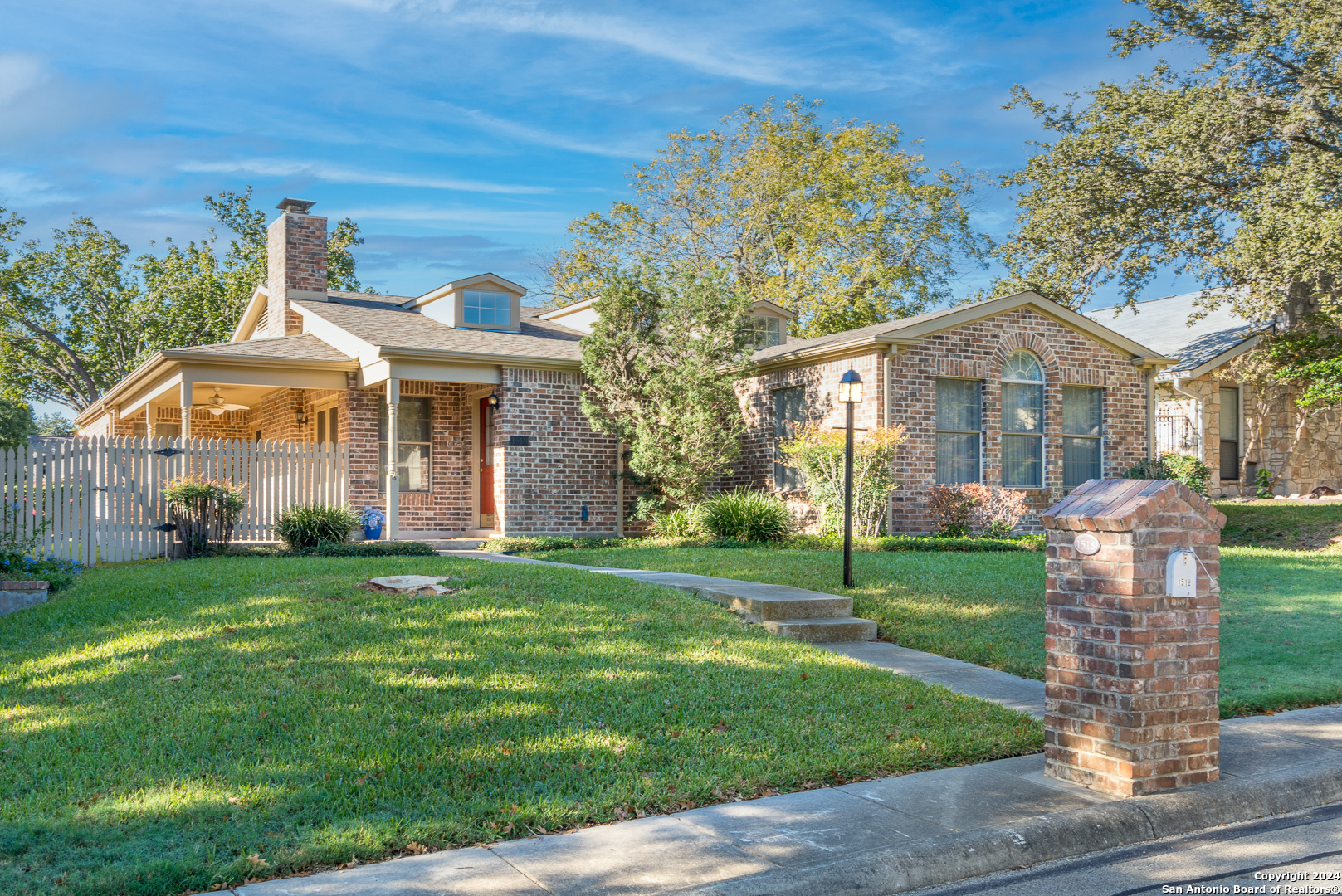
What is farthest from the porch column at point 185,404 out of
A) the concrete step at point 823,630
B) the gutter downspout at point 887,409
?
the concrete step at point 823,630

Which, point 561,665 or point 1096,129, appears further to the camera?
point 1096,129

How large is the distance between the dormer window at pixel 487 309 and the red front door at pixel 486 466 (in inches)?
72.1

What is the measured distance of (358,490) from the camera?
666 inches

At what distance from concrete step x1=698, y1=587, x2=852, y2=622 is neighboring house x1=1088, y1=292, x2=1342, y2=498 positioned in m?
16.9

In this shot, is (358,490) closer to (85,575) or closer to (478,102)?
(85,575)

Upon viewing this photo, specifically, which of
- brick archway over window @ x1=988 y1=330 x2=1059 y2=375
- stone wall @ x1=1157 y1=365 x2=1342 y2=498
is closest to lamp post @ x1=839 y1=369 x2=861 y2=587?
brick archway over window @ x1=988 y1=330 x2=1059 y2=375

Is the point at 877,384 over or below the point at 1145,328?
below

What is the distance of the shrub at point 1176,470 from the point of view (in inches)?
721

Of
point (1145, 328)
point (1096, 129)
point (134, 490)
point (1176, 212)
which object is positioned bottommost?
point (134, 490)

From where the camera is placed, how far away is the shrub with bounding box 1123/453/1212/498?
18312 millimetres

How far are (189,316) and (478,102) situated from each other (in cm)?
2347

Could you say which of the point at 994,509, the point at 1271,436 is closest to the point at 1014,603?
the point at 994,509

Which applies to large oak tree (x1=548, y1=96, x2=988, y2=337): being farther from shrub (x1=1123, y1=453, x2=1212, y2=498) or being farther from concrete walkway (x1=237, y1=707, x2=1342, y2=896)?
concrete walkway (x1=237, y1=707, x2=1342, y2=896)

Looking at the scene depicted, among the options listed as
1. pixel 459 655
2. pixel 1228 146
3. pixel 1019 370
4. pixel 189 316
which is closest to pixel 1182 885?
pixel 459 655
